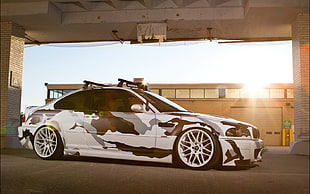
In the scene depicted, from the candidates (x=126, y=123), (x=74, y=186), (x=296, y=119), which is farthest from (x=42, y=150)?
(x=296, y=119)

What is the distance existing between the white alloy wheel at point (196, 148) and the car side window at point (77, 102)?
658mm

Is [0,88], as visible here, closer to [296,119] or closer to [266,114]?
[296,119]

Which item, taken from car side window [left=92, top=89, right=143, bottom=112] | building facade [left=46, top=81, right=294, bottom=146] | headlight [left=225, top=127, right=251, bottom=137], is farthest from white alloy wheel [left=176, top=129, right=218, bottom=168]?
building facade [left=46, top=81, right=294, bottom=146]

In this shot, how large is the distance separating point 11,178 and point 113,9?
6821 mm

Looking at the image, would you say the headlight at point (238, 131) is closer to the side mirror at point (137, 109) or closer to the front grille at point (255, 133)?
the front grille at point (255, 133)

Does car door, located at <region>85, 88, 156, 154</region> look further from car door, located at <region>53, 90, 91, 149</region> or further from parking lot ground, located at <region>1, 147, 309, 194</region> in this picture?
parking lot ground, located at <region>1, 147, 309, 194</region>

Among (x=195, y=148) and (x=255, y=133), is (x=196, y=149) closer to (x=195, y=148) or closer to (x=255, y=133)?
(x=195, y=148)

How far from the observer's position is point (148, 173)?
2.03 metres

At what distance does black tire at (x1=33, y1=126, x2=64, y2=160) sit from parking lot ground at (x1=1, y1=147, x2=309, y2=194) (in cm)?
6

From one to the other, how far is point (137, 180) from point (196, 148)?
1.44ft

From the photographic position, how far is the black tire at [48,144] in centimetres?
197

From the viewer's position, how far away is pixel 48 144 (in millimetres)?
2098

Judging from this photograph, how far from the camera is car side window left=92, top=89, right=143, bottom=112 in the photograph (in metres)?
2.04

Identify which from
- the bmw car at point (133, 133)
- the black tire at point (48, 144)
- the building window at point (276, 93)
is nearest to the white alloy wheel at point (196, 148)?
the bmw car at point (133, 133)
